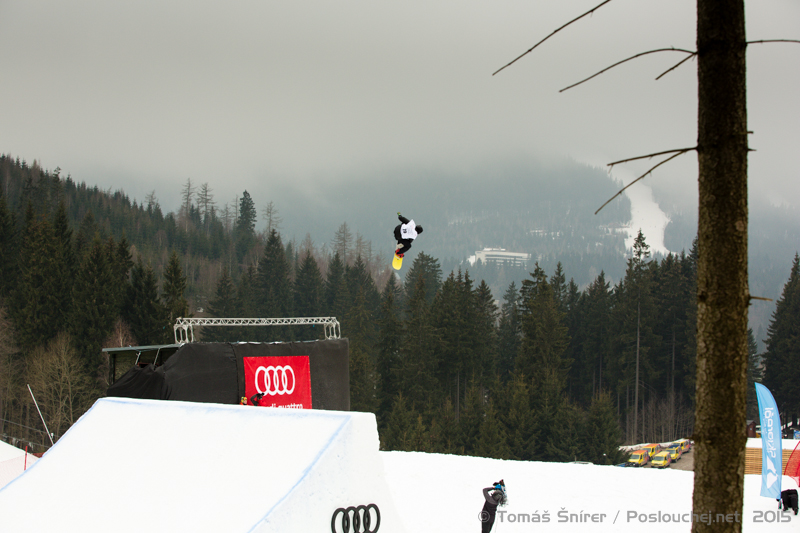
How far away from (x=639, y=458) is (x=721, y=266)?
135ft

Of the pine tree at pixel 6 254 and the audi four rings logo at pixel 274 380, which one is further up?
the pine tree at pixel 6 254

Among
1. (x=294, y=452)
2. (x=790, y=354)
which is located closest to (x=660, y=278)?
(x=790, y=354)

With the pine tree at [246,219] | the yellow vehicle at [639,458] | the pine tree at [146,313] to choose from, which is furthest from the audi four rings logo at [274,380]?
the pine tree at [246,219]

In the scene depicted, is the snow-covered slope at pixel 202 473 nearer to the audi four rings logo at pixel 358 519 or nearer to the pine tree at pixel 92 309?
the audi four rings logo at pixel 358 519

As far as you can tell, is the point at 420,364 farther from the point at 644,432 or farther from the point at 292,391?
the point at 292,391

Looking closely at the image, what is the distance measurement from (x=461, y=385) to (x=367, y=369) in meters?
10.7

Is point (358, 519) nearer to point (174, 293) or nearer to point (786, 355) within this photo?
point (174, 293)

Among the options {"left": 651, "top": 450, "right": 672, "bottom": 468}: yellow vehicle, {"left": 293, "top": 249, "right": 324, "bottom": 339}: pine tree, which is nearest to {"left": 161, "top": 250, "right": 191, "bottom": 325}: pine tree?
{"left": 293, "top": 249, "right": 324, "bottom": 339}: pine tree

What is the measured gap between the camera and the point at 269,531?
4906mm

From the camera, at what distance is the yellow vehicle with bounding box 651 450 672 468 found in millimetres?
35844

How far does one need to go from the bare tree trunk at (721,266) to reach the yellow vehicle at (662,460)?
38.1 metres

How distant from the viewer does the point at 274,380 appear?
42.0ft

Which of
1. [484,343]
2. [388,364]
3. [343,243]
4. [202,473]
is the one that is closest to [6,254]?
[388,364]

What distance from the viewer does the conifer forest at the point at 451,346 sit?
40844mm
